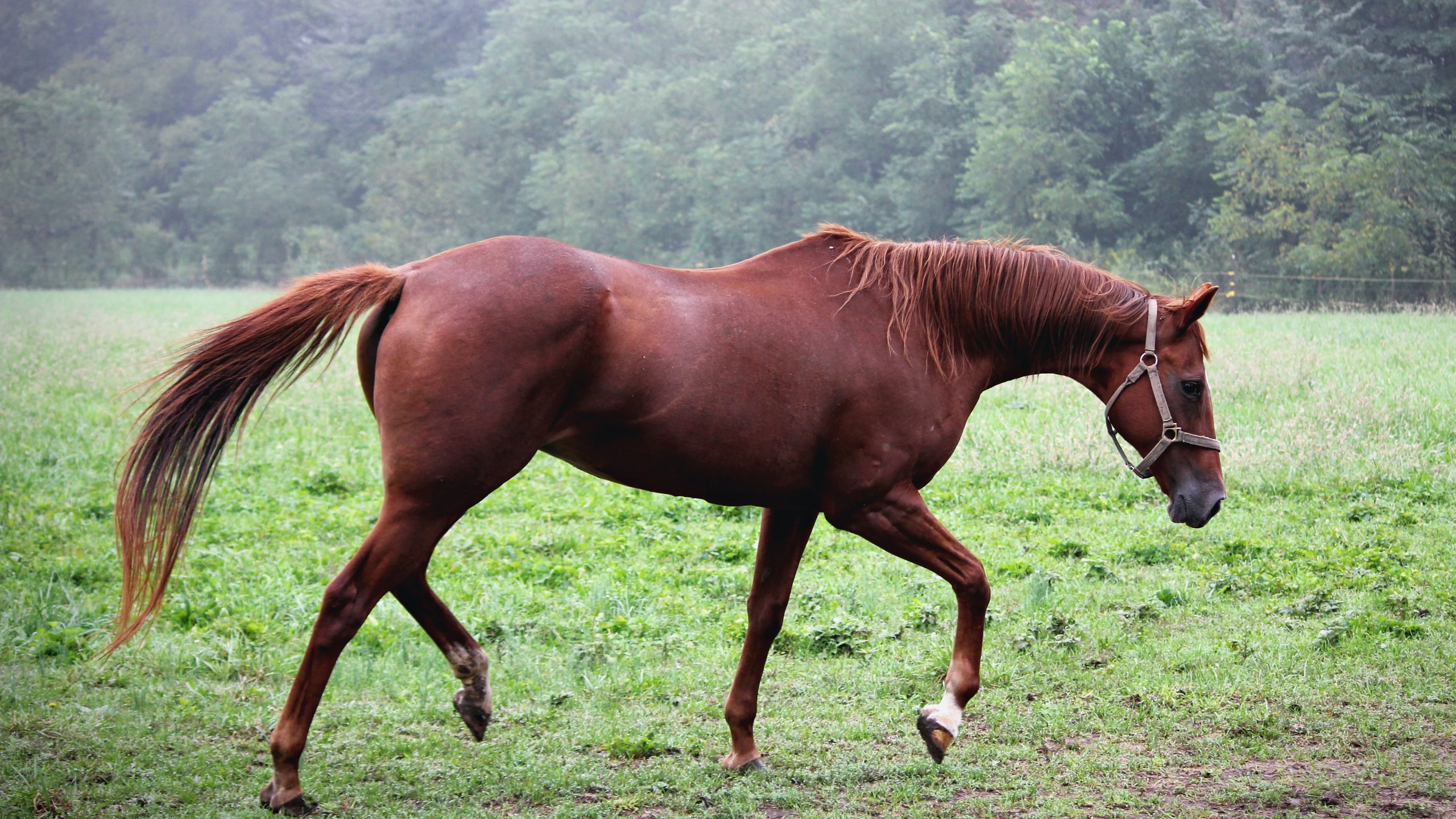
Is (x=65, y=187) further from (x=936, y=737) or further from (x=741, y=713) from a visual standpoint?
(x=936, y=737)

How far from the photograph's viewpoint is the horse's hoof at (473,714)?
3.64m

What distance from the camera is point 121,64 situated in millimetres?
34969

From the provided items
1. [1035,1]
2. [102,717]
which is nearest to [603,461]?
[102,717]

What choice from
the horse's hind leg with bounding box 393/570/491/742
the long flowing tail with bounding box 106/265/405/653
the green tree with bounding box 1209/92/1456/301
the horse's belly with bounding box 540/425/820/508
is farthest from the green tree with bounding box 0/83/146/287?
the green tree with bounding box 1209/92/1456/301

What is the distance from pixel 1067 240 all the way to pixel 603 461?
96.9ft

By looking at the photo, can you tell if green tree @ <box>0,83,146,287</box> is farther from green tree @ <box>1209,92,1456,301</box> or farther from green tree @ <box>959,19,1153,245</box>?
green tree @ <box>959,19,1153,245</box>

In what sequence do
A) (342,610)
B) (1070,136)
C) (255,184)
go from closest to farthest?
(342,610)
(1070,136)
(255,184)

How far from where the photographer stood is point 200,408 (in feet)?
10.9

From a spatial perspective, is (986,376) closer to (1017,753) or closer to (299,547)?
(1017,753)

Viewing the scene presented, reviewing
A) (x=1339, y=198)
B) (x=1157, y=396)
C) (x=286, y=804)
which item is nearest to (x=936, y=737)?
(x=1157, y=396)

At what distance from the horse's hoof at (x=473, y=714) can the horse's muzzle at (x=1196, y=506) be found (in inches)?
98.2

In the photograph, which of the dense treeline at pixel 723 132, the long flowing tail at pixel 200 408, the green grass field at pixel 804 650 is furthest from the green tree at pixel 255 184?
the long flowing tail at pixel 200 408

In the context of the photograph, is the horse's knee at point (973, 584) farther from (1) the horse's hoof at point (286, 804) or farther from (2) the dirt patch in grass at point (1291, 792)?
(1) the horse's hoof at point (286, 804)

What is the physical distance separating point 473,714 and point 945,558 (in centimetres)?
170
